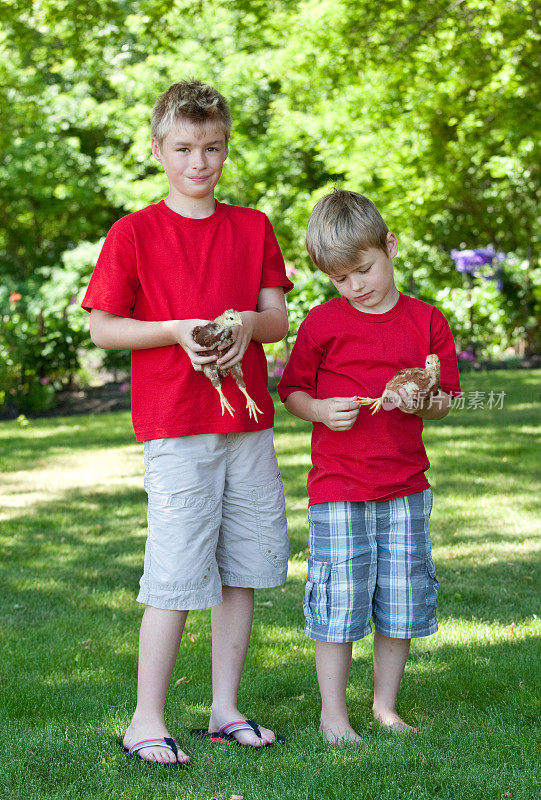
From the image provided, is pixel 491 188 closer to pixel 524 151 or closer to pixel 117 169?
pixel 524 151

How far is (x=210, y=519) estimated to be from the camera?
2.45 metres

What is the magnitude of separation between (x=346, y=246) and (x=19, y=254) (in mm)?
14419

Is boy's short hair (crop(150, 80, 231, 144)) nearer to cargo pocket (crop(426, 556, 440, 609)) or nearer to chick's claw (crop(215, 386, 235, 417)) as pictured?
chick's claw (crop(215, 386, 235, 417))

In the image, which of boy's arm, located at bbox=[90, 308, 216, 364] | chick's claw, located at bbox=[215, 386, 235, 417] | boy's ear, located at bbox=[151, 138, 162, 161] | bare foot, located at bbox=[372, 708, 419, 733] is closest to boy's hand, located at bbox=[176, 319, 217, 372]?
boy's arm, located at bbox=[90, 308, 216, 364]

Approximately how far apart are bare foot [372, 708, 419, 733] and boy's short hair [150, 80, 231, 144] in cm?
173

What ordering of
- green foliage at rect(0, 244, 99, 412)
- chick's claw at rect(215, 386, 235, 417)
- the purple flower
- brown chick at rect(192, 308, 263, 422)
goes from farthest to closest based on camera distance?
the purple flower → green foliage at rect(0, 244, 99, 412) → chick's claw at rect(215, 386, 235, 417) → brown chick at rect(192, 308, 263, 422)

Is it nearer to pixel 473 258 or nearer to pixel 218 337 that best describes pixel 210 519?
pixel 218 337

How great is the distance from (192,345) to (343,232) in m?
0.56

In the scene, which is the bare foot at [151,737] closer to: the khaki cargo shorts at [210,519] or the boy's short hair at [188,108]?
the khaki cargo shorts at [210,519]

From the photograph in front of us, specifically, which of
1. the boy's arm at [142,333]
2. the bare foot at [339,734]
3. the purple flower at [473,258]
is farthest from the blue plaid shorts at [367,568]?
the purple flower at [473,258]

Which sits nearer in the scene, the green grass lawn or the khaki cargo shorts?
the green grass lawn

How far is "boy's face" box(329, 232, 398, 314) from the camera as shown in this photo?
8.09ft

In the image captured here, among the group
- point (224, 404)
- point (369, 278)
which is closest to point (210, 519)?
point (224, 404)

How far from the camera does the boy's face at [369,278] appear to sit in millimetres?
2465
